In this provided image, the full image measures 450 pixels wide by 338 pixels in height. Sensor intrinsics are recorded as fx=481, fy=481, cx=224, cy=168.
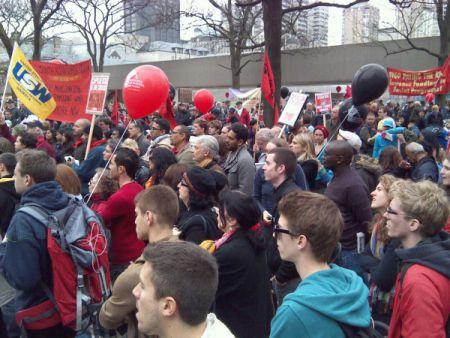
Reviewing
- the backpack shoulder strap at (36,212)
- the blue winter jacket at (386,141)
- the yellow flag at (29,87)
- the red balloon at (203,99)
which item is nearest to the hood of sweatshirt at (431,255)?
the backpack shoulder strap at (36,212)

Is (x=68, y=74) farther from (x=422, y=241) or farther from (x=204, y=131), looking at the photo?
(x=422, y=241)

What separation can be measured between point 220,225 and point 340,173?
1.65 meters

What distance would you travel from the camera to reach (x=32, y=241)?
3.08 meters

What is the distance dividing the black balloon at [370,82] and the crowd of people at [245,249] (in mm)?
1409

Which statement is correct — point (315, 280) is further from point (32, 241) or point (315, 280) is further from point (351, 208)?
point (351, 208)

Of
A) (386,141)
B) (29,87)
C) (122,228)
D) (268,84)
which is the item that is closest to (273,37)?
(268,84)

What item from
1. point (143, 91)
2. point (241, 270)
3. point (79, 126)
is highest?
point (143, 91)

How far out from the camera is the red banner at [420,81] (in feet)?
40.7

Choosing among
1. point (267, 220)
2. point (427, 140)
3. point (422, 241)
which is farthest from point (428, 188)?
point (427, 140)

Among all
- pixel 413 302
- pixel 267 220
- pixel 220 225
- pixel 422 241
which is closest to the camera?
pixel 413 302

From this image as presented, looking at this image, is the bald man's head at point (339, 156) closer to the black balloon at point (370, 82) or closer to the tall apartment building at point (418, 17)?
the black balloon at point (370, 82)

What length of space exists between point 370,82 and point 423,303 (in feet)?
16.6

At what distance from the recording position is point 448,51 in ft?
63.2

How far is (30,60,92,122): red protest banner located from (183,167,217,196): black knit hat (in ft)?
16.5
